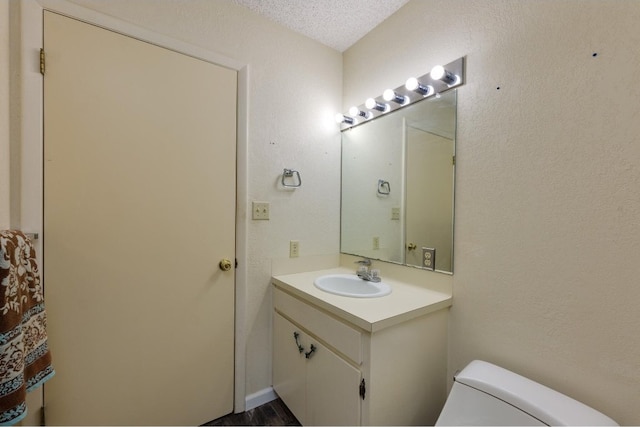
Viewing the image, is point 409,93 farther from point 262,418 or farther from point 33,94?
point 262,418

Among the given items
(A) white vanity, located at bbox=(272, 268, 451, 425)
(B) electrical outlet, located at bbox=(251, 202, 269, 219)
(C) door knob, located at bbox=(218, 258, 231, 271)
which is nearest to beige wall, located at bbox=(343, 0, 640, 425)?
(A) white vanity, located at bbox=(272, 268, 451, 425)

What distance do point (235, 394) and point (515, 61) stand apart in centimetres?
217

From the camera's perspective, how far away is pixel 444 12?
134cm

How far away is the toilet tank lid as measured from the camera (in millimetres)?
803

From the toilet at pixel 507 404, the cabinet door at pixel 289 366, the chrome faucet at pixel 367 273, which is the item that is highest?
the chrome faucet at pixel 367 273

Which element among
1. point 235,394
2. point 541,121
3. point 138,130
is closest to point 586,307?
point 541,121

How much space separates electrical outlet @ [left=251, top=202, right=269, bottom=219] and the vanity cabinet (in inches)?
19.5

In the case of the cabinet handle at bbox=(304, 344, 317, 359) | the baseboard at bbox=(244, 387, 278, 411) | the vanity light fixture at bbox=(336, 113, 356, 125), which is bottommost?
the baseboard at bbox=(244, 387, 278, 411)

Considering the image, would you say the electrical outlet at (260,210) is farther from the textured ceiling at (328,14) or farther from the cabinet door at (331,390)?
the textured ceiling at (328,14)

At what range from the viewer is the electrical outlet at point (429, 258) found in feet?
4.58

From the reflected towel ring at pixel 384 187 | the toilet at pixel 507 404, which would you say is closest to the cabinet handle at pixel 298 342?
the toilet at pixel 507 404

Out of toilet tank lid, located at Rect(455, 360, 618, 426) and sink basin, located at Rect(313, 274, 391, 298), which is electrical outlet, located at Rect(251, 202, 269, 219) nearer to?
sink basin, located at Rect(313, 274, 391, 298)

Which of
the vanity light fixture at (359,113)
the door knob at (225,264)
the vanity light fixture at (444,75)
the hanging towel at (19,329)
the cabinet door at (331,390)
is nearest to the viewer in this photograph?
the hanging towel at (19,329)

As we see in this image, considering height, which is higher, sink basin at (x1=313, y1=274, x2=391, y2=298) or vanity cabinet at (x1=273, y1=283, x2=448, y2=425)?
sink basin at (x1=313, y1=274, x2=391, y2=298)
